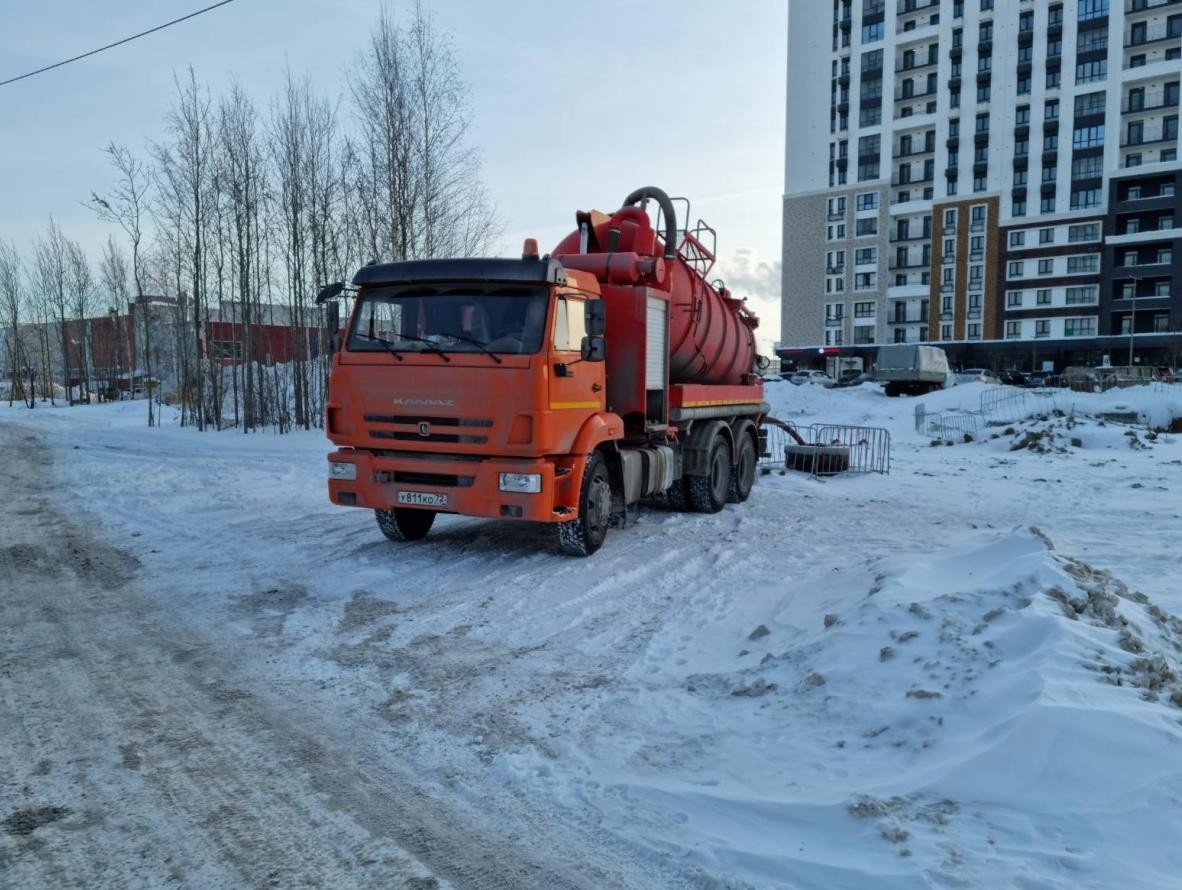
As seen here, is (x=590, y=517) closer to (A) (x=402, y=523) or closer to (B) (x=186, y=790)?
(A) (x=402, y=523)

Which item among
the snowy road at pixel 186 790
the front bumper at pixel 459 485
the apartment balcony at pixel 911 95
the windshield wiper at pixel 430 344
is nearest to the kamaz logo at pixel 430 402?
the windshield wiper at pixel 430 344

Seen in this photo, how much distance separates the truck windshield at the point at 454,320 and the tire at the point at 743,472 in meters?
6.20

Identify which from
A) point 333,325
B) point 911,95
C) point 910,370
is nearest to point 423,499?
point 333,325

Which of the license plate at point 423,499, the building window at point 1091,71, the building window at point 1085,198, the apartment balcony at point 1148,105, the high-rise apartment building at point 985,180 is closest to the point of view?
the license plate at point 423,499

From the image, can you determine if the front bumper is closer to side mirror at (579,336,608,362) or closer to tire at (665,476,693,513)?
side mirror at (579,336,608,362)

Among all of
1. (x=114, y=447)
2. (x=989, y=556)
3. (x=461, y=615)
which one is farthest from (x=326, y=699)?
(x=114, y=447)

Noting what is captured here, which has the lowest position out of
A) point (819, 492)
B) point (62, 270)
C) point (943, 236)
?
point (819, 492)

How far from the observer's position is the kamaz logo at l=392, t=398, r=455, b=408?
7879mm

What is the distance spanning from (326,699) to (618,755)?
1.92 m

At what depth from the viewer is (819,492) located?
14.8 meters

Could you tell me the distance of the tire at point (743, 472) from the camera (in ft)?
43.7

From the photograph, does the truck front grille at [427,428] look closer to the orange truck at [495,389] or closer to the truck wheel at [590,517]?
the orange truck at [495,389]

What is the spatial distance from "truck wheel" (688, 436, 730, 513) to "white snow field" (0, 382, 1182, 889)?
47.8 inches

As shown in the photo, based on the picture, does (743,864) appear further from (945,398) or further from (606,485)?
(945,398)
